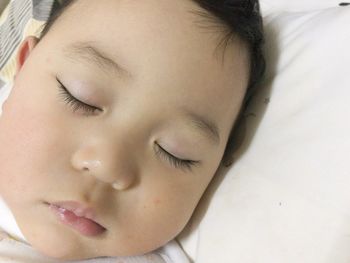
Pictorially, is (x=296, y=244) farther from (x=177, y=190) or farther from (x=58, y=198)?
(x=58, y=198)

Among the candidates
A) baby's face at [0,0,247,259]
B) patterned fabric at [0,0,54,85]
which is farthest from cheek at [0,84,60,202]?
patterned fabric at [0,0,54,85]

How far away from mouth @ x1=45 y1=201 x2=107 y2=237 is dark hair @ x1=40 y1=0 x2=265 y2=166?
0.30 m

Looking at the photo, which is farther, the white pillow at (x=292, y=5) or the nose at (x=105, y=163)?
the white pillow at (x=292, y=5)

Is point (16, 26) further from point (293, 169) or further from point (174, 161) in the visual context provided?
point (293, 169)

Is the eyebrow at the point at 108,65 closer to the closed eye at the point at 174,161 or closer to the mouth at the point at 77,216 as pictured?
the closed eye at the point at 174,161

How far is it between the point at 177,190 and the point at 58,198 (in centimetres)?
20

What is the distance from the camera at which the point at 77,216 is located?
0.86 meters

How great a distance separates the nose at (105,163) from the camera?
0.83m

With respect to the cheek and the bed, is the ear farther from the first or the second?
the bed

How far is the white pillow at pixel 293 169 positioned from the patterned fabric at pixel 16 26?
66 centimetres

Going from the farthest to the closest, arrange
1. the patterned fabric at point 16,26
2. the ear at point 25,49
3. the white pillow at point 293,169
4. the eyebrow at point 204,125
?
the patterned fabric at point 16,26 → the ear at point 25,49 → the eyebrow at point 204,125 → the white pillow at point 293,169

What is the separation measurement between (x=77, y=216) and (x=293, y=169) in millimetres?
357

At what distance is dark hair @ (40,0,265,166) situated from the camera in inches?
38.2

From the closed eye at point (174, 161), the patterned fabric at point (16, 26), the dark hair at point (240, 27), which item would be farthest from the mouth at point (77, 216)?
the patterned fabric at point (16, 26)
